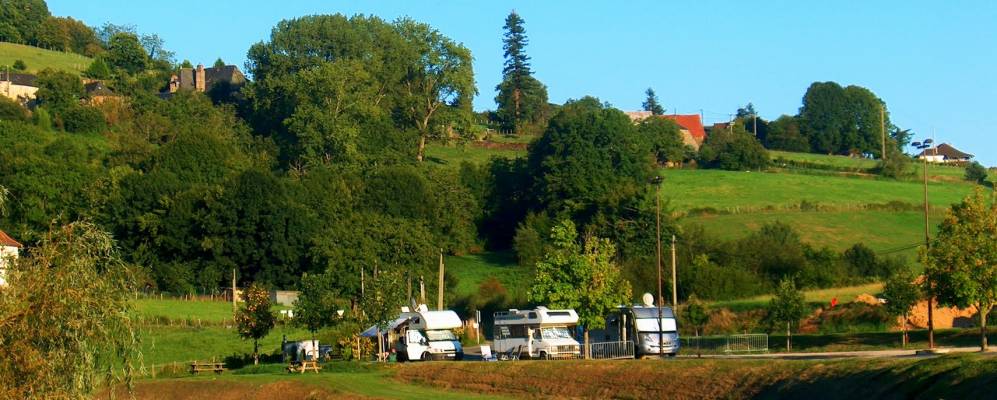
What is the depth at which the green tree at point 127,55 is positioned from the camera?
195500 millimetres

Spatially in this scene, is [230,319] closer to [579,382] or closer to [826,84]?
[579,382]

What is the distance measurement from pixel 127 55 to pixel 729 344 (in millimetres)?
154181

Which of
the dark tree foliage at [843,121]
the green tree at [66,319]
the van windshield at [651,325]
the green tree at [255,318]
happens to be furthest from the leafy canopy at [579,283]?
the dark tree foliage at [843,121]

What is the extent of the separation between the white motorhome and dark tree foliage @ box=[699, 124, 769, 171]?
90.2 meters

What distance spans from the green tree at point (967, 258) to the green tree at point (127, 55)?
158372 millimetres

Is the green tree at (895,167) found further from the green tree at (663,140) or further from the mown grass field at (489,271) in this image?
the mown grass field at (489,271)

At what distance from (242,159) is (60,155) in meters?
15.0

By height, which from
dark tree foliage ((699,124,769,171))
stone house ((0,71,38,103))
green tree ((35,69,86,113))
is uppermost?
stone house ((0,71,38,103))

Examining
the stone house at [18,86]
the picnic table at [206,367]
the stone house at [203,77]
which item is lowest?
the picnic table at [206,367]

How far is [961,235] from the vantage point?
51.8 m

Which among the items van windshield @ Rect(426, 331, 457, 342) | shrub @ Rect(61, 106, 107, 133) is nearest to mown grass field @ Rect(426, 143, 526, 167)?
shrub @ Rect(61, 106, 107, 133)

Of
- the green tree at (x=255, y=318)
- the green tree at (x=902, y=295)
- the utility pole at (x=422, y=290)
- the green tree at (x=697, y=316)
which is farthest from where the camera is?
the utility pole at (x=422, y=290)

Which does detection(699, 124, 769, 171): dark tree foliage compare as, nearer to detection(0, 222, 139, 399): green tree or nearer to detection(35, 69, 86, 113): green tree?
detection(35, 69, 86, 113): green tree

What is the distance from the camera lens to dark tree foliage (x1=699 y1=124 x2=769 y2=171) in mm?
143500
